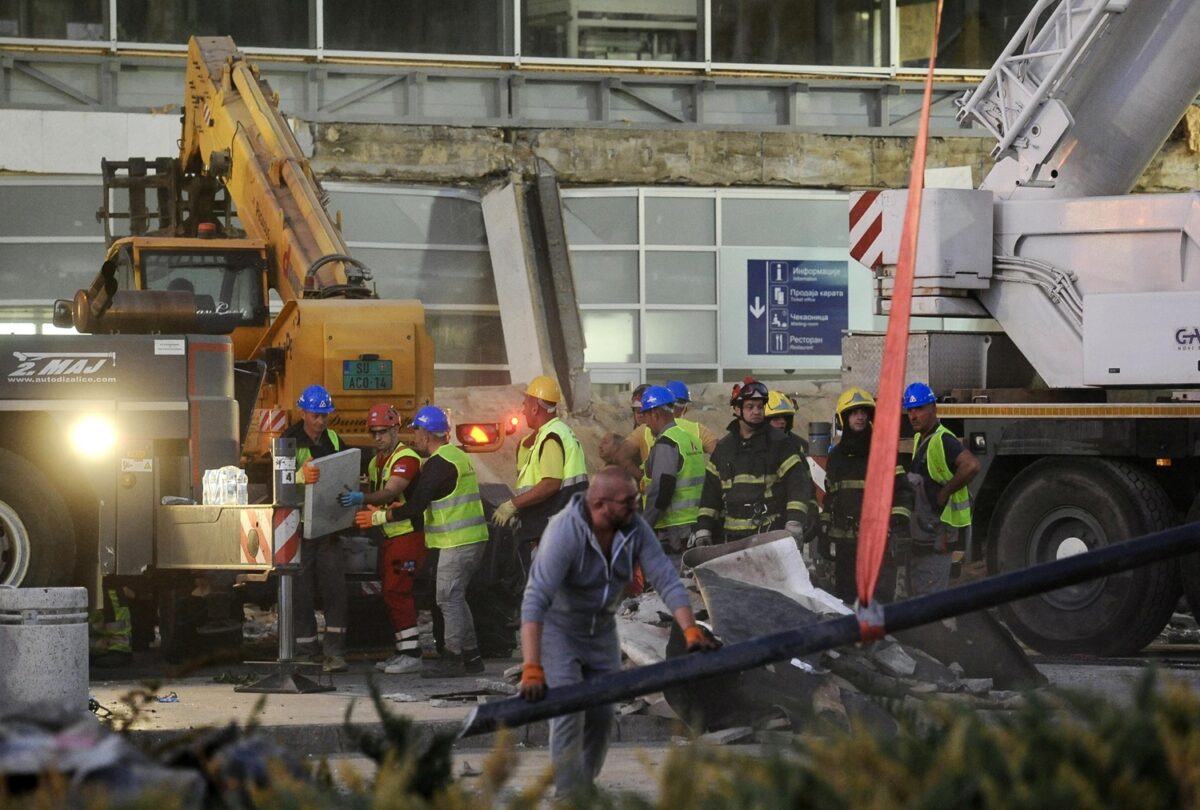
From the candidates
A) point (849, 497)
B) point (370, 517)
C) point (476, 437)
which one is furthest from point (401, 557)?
point (849, 497)

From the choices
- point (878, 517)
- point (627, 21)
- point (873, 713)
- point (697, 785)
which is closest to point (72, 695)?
point (873, 713)

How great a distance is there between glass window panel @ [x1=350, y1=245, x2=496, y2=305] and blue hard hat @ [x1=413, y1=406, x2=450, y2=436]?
1100 centimetres

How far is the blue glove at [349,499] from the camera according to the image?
12617 millimetres

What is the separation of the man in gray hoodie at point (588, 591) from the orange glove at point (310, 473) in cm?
493

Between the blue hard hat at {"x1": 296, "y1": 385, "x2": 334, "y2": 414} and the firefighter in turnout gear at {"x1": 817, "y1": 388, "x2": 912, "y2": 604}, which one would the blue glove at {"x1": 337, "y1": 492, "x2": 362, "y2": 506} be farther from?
the firefighter in turnout gear at {"x1": 817, "y1": 388, "x2": 912, "y2": 604}

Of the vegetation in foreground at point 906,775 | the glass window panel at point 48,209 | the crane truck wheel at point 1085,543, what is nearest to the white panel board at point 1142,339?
the crane truck wheel at point 1085,543

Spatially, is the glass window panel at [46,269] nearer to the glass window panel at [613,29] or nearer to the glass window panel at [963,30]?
the glass window panel at [613,29]

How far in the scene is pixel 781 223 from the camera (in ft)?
80.7

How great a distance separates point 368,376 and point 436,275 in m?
9.44

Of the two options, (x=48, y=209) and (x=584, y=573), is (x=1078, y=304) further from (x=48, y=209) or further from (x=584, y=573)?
(x=48, y=209)

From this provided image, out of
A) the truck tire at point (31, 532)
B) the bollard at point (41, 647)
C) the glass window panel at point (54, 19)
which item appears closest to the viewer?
the bollard at point (41, 647)

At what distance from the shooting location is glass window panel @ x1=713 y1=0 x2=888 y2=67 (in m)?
25.5

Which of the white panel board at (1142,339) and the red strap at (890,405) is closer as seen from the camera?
the red strap at (890,405)

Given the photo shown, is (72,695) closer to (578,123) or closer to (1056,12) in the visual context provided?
(1056,12)
